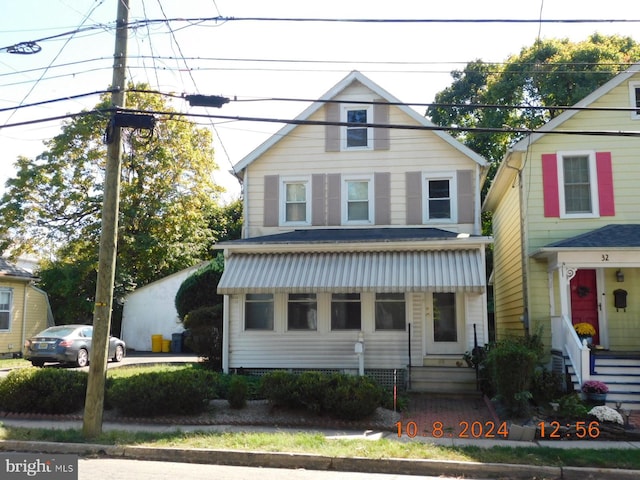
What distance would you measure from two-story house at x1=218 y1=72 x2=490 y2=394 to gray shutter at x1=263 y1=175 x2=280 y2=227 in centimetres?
3

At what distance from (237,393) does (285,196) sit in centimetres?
760

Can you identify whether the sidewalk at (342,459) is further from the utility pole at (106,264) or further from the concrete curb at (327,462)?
the utility pole at (106,264)

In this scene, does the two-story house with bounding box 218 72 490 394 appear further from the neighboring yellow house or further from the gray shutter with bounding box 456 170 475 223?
the neighboring yellow house

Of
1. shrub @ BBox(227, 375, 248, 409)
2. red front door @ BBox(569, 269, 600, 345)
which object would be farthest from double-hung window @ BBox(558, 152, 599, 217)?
shrub @ BBox(227, 375, 248, 409)

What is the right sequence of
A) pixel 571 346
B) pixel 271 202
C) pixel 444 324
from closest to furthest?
1. pixel 571 346
2. pixel 444 324
3. pixel 271 202

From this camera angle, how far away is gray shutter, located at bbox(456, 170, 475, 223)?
16438mm

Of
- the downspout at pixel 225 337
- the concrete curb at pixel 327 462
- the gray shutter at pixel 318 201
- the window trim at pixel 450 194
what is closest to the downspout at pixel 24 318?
the downspout at pixel 225 337

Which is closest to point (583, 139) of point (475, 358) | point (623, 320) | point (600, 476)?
point (623, 320)

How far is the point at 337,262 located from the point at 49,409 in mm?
7471

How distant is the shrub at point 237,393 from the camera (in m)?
11.2

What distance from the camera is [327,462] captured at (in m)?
8.25

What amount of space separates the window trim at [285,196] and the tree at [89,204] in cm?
1216
